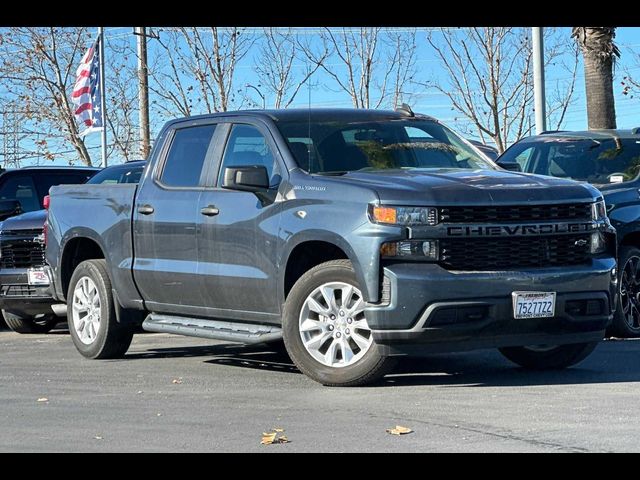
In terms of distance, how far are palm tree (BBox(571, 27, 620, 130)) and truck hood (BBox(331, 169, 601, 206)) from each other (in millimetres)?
10695

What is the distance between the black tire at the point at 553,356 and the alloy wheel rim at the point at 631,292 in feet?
6.48

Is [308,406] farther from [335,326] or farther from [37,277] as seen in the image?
[37,277]

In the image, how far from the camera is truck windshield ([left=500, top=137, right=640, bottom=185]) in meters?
12.5

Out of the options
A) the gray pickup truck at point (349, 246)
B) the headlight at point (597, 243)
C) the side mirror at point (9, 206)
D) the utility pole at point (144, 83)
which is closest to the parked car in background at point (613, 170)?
the headlight at point (597, 243)

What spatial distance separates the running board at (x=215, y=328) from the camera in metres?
9.60

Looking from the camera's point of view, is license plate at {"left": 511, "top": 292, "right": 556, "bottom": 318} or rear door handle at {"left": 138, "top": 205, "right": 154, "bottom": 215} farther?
rear door handle at {"left": 138, "top": 205, "right": 154, "bottom": 215}

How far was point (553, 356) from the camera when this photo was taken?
393 inches

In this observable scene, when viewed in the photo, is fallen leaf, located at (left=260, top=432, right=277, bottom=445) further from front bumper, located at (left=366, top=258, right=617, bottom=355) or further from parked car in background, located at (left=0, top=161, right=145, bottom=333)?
parked car in background, located at (left=0, top=161, right=145, bottom=333)

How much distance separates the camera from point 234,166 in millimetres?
9750

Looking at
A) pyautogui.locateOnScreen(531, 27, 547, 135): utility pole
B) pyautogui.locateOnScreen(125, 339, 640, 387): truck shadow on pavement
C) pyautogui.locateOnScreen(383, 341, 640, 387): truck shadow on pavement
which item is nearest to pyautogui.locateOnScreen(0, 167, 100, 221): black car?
pyautogui.locateOnScreen(125, 339, 640, 387): truck shadow on pavement

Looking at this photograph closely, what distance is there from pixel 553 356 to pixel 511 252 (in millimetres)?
1455
